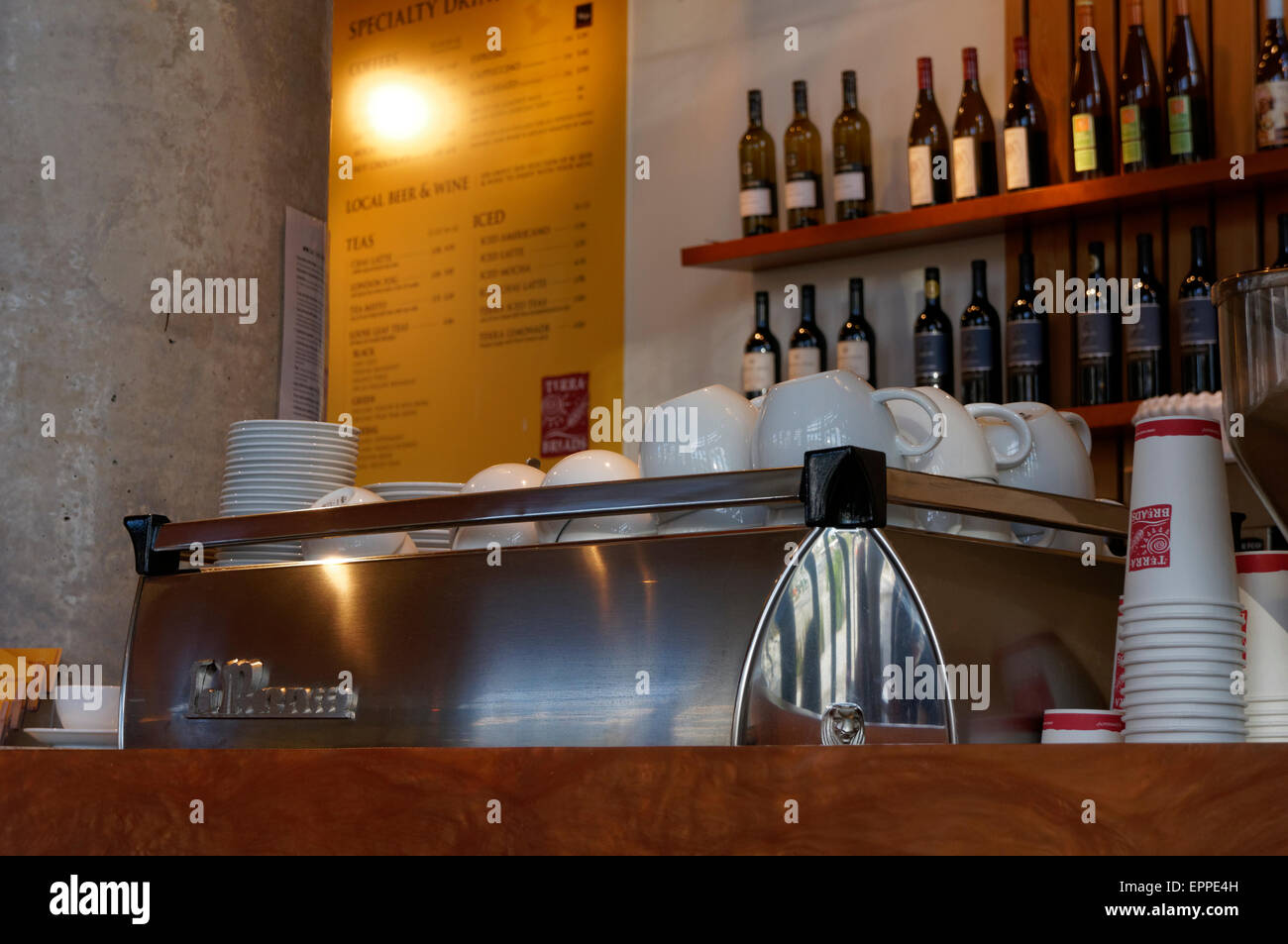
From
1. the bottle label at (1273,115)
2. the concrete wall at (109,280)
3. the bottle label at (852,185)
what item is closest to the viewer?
the concrete wall at (109,280)

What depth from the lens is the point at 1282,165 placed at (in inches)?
93.6

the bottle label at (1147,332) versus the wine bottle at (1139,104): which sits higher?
the wine bottle at (1139,104)

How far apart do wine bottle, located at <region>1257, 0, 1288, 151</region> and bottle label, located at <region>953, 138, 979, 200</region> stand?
0.52 m

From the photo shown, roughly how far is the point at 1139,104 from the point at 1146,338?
433 millimetres

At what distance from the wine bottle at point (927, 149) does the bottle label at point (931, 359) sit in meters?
0.26

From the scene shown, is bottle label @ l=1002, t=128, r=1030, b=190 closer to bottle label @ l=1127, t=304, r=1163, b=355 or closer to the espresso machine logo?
bottle label @ l=1127, t=304, r=1163, b=355

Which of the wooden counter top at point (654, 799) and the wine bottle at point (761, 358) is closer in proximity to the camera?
the wooden counter top at point (654, 799)

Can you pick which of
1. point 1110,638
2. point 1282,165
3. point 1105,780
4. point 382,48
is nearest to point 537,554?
point 1110,638

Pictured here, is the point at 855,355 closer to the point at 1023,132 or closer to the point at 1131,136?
the point at 1023,132

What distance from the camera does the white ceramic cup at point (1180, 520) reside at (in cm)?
72

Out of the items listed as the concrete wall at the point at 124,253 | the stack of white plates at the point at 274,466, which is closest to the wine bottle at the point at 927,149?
the concrete wall at the point at 124,253

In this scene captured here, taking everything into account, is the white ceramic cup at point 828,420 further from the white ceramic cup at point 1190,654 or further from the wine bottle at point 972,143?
the wine bottle at point 972,143
